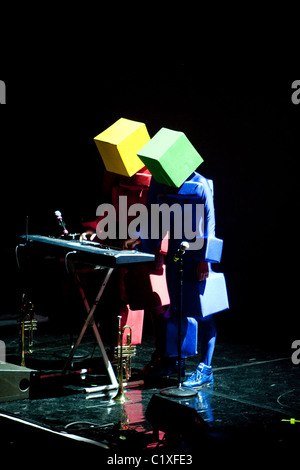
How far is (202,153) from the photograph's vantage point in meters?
7.16

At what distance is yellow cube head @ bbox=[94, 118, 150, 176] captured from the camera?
5.33 metres

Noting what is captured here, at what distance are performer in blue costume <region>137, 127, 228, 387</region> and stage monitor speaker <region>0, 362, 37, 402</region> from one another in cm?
145

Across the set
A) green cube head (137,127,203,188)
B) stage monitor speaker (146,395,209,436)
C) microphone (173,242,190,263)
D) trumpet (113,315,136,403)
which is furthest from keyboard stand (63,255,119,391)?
stage monitor speaker (146,395,209,436)

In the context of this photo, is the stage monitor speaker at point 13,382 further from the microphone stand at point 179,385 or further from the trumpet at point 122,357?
the microphone stand at point 179,385

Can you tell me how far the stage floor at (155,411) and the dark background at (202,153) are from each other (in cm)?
91

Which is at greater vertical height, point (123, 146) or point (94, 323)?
point (123, 146)

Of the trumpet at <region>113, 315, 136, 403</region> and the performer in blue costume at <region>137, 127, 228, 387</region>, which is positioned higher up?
the performer in blue costume at <region>137, 127, 228, 387</region>

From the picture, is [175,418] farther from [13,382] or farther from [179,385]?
[179,385]

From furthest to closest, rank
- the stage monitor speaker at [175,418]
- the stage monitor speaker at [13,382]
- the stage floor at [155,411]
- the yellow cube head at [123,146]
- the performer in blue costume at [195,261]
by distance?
the yellow cube head at [123,146], the performer in blue costume at [195,261], the stage monitor speaker at [13,382], the stage monitor speaker at [175,418], the stage floor at [155,411]

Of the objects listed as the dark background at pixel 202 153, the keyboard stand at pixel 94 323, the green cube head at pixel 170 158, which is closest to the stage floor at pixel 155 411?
the keyboard stand at pixel 94 323

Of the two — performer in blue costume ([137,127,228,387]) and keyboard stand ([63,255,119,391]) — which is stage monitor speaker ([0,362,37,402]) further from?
performer in blue costume ([137,127,228,387])

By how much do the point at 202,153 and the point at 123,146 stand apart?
200 centimetres

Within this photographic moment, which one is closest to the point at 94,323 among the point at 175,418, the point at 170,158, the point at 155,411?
the point at 170,158

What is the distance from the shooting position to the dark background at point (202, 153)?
22.1ft
